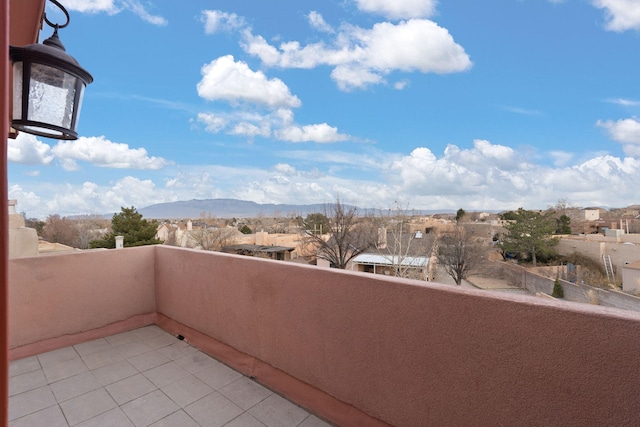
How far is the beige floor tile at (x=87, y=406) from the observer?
1960mm

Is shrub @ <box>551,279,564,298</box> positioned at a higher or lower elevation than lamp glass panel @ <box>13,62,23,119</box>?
lower

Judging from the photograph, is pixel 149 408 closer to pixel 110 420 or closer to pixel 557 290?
pixel 110 420

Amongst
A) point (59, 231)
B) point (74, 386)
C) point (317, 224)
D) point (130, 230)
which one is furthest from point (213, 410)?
point (59, 231)

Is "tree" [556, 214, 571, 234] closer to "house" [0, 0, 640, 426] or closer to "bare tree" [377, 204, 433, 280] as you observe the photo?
"bare tree" [377, 204, 433, 280]

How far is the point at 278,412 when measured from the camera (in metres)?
1.99

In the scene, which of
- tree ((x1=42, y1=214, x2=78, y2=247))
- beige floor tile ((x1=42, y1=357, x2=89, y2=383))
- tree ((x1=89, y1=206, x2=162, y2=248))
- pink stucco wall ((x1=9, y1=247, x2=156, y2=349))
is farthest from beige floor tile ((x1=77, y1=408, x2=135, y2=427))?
tree ((x1=42, y1=214, x2=78, y2=247))

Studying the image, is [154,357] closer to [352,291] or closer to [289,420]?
[289,420]

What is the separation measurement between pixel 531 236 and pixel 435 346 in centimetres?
3161

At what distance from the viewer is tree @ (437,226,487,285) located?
23.0 metres

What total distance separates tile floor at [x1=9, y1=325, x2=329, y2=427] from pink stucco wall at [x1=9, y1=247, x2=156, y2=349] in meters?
0.28

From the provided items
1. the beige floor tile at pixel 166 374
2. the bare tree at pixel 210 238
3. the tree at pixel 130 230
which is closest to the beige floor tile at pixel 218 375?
the beige floor tile at pixel 166 374

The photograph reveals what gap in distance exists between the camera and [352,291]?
1796mm

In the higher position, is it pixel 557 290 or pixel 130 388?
pixel 130 388

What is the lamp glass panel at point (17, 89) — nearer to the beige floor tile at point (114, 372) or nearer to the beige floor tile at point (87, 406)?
the beige floor tile at point (87, 406)
